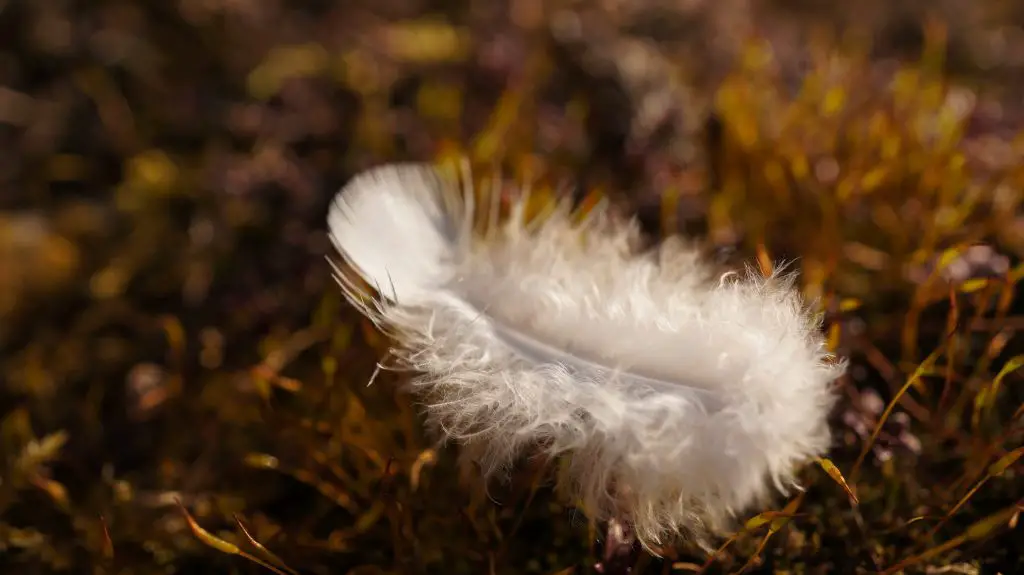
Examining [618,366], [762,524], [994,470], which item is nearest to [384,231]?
[618,366]

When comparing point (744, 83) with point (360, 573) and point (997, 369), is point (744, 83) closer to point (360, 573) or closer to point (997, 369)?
point (997, 369)

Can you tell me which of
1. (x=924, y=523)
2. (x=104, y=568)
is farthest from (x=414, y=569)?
(x=924, y=523)

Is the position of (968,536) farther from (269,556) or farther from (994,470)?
(269,556)

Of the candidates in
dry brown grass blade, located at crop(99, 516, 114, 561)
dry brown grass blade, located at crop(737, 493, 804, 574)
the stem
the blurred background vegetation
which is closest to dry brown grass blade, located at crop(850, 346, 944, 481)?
the blurred background vegetation

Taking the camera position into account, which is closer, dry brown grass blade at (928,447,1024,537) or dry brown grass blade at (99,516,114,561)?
dry brown grass blade at (928,447,1024,537)

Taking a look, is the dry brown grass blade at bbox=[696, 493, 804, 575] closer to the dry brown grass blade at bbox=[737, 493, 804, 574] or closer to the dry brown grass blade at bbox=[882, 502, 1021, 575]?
the dry brown grass blade at bbox=[737, 493, 804, 574]
